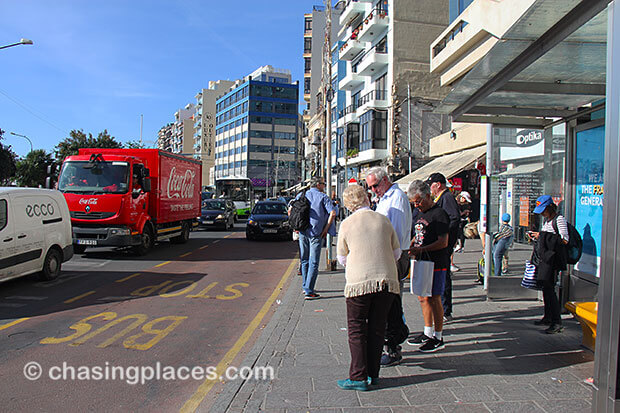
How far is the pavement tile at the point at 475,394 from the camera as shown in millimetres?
3692

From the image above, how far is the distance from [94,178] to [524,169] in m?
10.8

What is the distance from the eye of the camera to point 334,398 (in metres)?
3.75

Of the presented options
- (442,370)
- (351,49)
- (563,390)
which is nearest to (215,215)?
(442,370)

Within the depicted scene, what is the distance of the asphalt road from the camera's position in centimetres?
409

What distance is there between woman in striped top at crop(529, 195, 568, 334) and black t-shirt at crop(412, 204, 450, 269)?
1.38 metres

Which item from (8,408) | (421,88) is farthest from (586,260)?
(421,88)

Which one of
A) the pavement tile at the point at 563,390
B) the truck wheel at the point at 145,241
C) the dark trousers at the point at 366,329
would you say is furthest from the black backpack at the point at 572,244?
the truck wheel at the point at 145,241

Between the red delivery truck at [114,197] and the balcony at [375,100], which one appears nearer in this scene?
the red delivery truck at [114,197]

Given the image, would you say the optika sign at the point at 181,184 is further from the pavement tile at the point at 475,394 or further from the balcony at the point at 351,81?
the balcony at the point at 351,81

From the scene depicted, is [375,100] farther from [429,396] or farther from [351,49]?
[429,396]

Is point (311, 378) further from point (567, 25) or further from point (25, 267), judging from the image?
point (25, 267)

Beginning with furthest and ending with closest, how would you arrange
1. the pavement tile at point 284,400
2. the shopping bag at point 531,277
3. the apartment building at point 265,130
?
the apartment building at point 265,130
the shopping bag at point 531,277
the pavement tile at point 284,400

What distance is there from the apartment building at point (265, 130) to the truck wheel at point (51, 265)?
251 feet

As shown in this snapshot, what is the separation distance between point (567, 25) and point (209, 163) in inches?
4574
